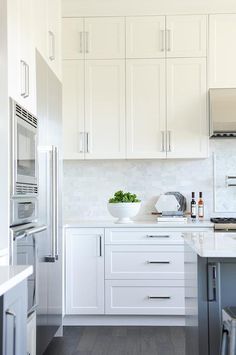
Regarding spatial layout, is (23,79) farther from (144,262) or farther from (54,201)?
(144,262)

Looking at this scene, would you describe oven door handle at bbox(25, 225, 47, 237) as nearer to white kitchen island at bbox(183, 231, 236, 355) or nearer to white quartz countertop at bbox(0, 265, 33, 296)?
white quartz countertop at bbox(0, 265, 33, 296)

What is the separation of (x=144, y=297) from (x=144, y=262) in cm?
29

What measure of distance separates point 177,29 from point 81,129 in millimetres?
1257

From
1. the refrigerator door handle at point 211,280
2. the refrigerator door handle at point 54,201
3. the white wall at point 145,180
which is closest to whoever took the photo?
the refrigerator door handle at point 211,280

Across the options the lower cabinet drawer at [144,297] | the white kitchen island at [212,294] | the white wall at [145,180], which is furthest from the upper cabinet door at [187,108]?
the white kitchen island at [212,294]

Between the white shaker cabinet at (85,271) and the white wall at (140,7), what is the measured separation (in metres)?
1.97

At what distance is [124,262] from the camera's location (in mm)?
3949

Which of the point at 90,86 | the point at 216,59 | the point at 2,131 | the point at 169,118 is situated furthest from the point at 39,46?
the point at 216,59

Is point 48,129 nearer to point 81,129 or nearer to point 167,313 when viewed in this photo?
point 81,129

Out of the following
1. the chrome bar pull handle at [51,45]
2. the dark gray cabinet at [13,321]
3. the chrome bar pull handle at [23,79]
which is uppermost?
the chrome bar pull handle at [51,45]

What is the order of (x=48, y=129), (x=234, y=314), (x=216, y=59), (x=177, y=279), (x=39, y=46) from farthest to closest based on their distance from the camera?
(x=216, y=59) < (x=177, y=279) < (x=48, y=129) < (x=39, y=46) < (x=234, y=314)

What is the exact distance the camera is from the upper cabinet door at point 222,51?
419cm

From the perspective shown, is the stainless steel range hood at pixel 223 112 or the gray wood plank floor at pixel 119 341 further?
the stainless steel range hood at pixel 223 112

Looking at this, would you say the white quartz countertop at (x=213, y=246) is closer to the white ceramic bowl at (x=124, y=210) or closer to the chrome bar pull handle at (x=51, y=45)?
the white ceramic bowl at (x=124, y=210)
